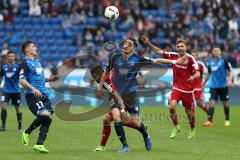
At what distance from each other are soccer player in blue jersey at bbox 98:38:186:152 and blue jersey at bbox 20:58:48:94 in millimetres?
1247

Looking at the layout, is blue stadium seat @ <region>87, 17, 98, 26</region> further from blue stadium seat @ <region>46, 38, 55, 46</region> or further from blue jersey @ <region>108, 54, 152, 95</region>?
blue jersey @ <region>108, 54, 152, 95</region>

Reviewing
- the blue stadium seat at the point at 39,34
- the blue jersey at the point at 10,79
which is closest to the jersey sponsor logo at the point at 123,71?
the blue jersey at the point at 10,79

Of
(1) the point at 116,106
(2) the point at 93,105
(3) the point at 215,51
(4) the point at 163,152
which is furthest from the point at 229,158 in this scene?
(2) the point at 93,105

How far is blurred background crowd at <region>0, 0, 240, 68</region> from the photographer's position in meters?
33.3

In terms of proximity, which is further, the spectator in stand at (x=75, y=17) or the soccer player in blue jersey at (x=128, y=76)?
the spectator in stand at (x=75, y=17)

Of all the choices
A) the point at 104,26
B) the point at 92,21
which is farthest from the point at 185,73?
the point at 92,21

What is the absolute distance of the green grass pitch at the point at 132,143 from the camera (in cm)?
1288

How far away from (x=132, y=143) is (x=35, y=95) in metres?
3.07

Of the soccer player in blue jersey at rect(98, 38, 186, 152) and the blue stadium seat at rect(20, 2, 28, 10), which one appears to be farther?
the blue stadium seat at rect(20, 2, 28, 10)

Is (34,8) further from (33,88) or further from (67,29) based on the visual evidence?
(33,88)

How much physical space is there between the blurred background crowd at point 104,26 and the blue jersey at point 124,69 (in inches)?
715

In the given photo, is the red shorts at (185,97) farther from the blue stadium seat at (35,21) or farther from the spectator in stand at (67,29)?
the blue stadium seat at (35,21)

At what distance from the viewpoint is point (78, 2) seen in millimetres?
35250

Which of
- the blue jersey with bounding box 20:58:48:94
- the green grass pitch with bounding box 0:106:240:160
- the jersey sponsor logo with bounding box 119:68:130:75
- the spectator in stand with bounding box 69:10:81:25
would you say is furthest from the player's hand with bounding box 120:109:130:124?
the spectator in stand with bounding box 69:10:81:25
